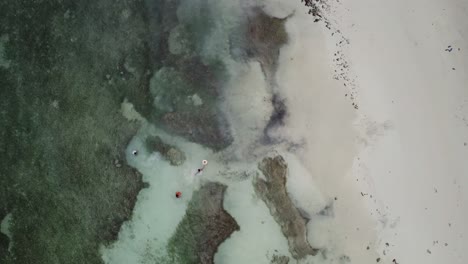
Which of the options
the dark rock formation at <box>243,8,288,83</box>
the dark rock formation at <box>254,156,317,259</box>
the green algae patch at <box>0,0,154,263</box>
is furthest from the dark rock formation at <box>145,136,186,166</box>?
the dark rock formation at <box>243,8,288,83</box>

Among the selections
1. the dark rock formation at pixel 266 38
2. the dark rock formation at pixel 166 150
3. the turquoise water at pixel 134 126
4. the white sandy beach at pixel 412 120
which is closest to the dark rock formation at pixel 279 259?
the turquoise water at pixel 134 126

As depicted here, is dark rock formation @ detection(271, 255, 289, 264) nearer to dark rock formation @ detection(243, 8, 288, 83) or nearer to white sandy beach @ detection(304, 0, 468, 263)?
white sandy beach @ detection(304, 0, 468, 263)

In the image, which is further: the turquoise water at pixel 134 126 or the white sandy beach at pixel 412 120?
the white sandy beach at pixel 412 120

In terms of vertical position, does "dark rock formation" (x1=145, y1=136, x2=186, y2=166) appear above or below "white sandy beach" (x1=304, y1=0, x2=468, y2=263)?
below

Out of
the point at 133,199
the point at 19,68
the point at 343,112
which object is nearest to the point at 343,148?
the point at 343,112

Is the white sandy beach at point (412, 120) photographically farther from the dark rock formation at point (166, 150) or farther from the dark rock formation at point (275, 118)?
the dark rock formation at point (166, 150)

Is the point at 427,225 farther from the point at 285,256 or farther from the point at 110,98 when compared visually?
the point at 110,98

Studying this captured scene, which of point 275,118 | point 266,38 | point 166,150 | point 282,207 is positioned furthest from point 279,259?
point 266,38
